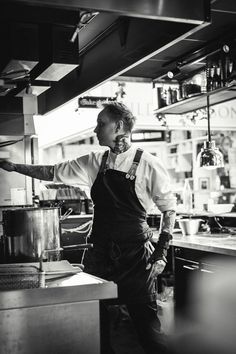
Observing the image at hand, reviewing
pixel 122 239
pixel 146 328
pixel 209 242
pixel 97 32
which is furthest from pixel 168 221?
pixel 97 32

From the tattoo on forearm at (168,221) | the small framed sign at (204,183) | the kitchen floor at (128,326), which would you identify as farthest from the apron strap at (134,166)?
the small framed sign at (204,183)

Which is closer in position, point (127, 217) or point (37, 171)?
point (127, 217)

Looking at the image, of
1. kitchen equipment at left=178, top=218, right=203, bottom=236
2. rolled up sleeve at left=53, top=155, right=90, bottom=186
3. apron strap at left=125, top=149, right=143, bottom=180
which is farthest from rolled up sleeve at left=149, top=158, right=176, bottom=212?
kitchen equipment at left=178, top=218, right=203, bottom=236

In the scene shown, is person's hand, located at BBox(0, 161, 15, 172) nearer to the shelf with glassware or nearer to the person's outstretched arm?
the person's outstretched arm

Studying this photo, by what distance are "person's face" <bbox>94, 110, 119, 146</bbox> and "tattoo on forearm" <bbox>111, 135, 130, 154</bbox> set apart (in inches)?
1.2

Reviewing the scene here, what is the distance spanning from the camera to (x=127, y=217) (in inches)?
116

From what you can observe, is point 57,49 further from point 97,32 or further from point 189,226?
point 189,226

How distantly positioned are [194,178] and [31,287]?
8.57m

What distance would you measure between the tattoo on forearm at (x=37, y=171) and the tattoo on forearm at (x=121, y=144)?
45 centimetres

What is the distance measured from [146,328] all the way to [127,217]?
65 cm

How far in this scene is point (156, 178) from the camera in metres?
3.01

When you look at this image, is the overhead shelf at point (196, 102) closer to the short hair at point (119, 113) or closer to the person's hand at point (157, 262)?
the short hair at point (119, 113)

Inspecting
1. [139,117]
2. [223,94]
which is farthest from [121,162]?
[139,117]

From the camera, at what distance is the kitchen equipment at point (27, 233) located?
7.53ft
